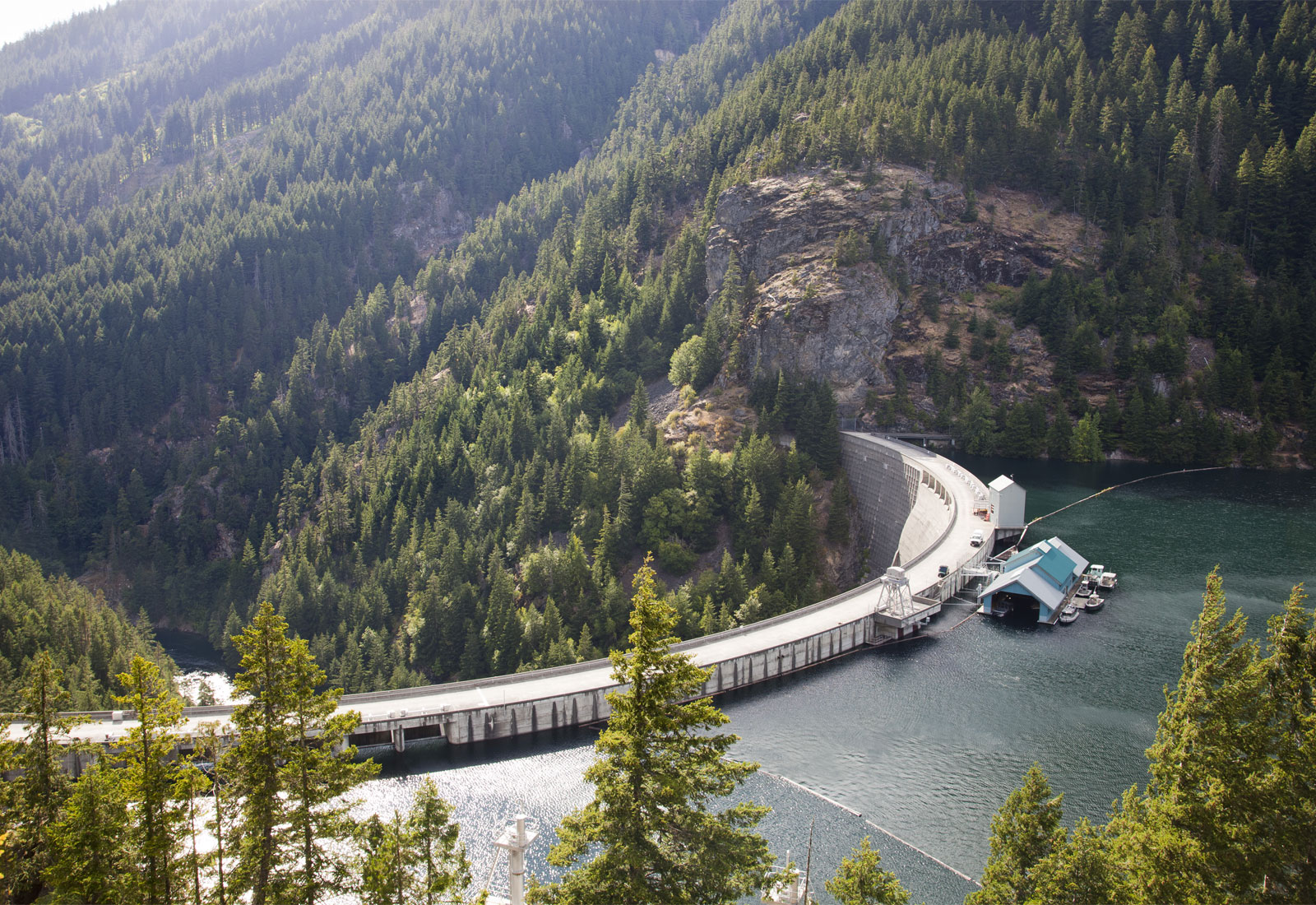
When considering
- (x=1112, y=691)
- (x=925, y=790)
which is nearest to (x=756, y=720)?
(x=925, y=790)

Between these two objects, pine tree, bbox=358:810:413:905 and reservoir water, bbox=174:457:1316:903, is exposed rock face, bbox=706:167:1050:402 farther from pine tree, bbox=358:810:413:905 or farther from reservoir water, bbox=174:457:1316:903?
pine tree, bbox=358:810:413:905

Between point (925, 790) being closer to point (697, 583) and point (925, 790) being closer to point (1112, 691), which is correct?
point (1112, 691)

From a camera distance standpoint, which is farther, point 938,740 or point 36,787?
point 938,740

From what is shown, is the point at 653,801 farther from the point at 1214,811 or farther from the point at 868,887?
the point at 1214,811

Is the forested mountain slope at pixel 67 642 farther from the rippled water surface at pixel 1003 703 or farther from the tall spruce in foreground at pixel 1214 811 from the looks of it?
the tall spruce in foreground at pixel 1214 811

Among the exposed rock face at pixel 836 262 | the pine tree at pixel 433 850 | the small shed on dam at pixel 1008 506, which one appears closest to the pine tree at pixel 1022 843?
the pine tree at pixel 433 850

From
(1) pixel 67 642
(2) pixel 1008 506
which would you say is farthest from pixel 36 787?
(2) pixel 1008 506
